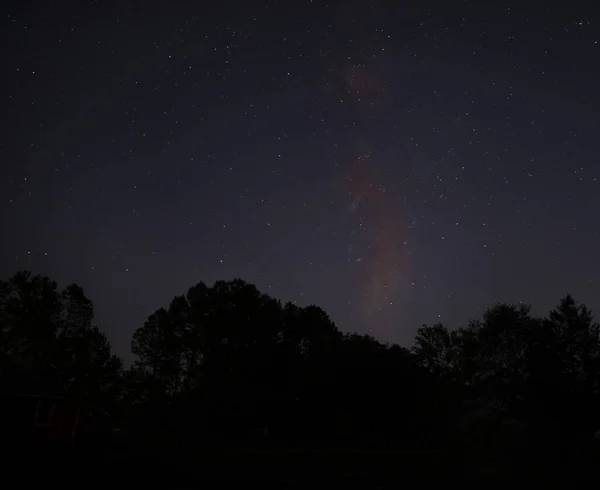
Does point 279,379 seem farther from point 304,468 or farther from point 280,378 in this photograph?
point 304,468

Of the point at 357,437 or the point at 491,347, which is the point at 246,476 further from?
the point at 491,347

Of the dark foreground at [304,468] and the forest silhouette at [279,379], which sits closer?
the dark foreground at [304,468]

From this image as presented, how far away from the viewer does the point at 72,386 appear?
42.7m

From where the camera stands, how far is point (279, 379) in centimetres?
4662

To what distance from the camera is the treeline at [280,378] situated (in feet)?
136

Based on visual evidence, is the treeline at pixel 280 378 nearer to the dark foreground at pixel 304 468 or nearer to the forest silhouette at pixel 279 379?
the forest silhouette at pixel 279 379

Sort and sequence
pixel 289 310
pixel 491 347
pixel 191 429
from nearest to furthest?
pixel 191 429
pixel 491 347
pixel 289 310

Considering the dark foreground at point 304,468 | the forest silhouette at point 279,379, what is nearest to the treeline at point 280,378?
the forest silhouette at point 279,379

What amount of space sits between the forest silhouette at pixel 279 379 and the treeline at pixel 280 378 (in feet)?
0.35

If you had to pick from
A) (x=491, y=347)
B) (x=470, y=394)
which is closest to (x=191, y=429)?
(x=470, y=394)

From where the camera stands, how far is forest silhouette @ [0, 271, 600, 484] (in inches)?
1623

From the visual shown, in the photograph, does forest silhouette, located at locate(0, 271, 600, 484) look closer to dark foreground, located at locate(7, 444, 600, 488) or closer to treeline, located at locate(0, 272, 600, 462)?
treeline, located at locate(0, 272, 600, 462)

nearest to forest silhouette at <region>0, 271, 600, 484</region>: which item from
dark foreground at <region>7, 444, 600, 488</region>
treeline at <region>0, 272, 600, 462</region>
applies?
treeline at <region>0, 272, 600, 462</region>

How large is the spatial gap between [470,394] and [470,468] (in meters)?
29.4
